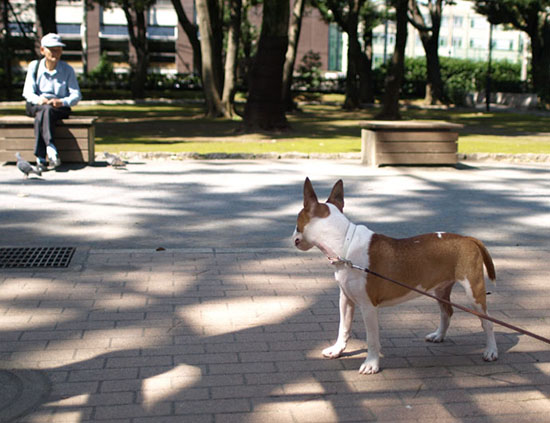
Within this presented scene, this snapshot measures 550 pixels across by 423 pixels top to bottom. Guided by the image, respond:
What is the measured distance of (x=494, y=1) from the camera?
45469 mm

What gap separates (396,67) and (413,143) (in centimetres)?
1719

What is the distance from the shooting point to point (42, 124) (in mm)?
12852

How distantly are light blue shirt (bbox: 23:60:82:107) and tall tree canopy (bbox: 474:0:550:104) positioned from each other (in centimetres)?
3716

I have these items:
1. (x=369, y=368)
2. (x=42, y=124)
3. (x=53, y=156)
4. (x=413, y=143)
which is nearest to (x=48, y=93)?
(x=42, y=124)

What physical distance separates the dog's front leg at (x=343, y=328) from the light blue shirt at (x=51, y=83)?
31.5ft

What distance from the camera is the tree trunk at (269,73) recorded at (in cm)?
2133

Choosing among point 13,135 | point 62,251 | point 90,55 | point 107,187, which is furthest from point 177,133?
point 90,55

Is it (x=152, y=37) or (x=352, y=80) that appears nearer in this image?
(x=352, y=80)

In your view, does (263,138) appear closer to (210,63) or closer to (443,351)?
(210,63)

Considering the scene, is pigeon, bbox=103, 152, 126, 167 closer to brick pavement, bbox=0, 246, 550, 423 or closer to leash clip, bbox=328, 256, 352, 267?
brick pavement, bbox=0, 246, 550, 423

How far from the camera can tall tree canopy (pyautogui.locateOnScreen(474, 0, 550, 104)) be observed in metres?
45.4

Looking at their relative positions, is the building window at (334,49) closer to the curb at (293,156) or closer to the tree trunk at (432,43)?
the tree trunk at (432,43)

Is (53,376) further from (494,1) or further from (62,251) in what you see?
(494,1)

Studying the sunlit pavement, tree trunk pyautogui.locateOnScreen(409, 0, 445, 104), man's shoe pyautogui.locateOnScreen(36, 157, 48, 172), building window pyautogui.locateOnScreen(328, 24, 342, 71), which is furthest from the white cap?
building window pyautogui.locateOnScreen(328, 24, 342, 71)
